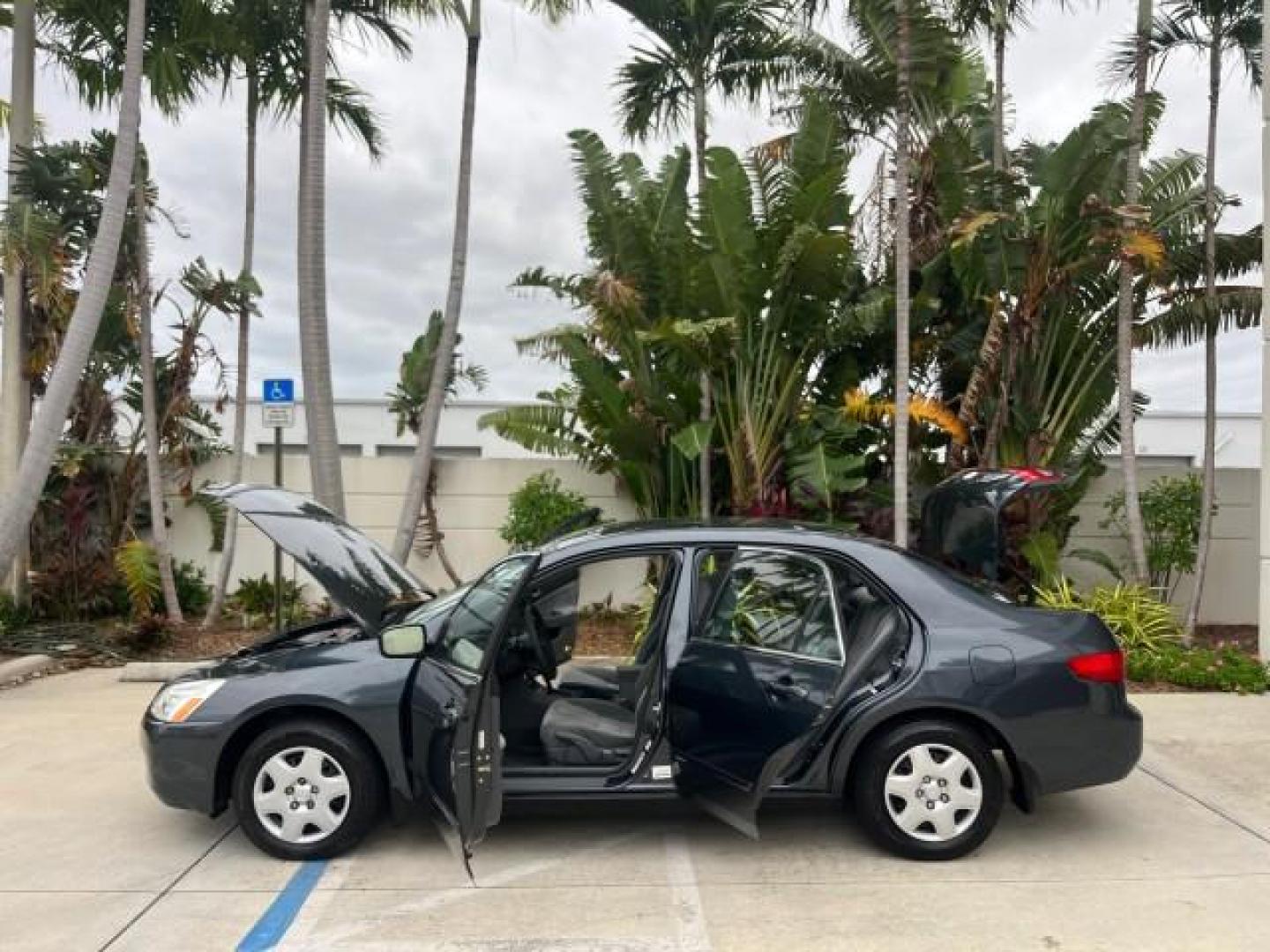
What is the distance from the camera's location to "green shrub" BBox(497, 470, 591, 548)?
10.5 m

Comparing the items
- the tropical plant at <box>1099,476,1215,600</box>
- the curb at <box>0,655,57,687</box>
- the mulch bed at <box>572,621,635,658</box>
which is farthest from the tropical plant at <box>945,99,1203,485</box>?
the curb at <box>0,655,57,687</box>

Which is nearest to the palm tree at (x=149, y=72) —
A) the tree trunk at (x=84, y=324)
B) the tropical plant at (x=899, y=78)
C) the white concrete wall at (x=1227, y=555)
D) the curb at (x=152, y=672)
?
the tree trunk at (x=84, y=324)

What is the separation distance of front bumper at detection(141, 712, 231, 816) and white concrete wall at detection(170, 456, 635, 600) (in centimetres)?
675

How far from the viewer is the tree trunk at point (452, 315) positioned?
9.59 m

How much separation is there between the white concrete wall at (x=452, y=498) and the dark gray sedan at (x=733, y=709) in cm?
662

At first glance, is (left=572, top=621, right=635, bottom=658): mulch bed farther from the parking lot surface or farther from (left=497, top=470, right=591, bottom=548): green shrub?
the parking lot surface

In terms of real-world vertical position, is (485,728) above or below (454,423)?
below

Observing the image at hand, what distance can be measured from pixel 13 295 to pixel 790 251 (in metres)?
7.88

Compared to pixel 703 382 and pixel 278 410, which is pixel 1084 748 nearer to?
pixel 703 382

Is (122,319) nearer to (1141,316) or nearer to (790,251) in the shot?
(790,251)

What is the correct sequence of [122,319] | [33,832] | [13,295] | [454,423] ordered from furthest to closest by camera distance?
[454,423] → [122,319] → [13,295] → [33,832]

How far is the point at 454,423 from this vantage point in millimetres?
19750

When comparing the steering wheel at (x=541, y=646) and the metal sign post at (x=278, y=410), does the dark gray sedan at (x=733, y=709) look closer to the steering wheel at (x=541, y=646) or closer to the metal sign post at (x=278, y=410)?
the steering wheel at (x=541, y=646)

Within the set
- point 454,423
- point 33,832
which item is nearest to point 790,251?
point 33,832
